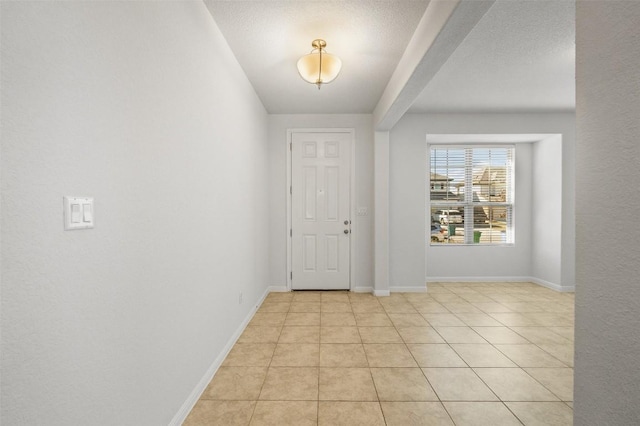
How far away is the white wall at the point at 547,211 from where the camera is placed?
15.0 feet

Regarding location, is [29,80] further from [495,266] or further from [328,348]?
[495,266]

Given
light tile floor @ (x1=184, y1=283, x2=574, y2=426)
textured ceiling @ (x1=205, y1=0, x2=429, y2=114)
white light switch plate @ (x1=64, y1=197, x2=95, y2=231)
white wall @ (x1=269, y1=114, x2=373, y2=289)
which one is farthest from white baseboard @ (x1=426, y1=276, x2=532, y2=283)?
white light switch plate @ (x1=64, y1=197, x2=95, y2=231)

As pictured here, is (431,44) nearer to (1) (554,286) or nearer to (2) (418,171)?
(2) (418,171)

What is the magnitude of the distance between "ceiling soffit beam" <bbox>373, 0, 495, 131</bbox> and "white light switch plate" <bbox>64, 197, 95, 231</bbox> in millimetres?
1949

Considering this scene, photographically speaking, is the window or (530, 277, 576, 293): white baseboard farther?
the window

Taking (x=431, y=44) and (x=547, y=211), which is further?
(x=547, y=211)

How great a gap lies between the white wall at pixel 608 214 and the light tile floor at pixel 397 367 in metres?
1.32

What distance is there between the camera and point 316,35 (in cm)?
245

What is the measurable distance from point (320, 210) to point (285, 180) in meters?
0.68

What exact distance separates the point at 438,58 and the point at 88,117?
2.21 m

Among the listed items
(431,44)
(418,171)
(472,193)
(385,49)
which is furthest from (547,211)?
(431,44)

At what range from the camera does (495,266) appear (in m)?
5.13

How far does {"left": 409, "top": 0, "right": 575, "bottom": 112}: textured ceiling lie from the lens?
2266 millimetres

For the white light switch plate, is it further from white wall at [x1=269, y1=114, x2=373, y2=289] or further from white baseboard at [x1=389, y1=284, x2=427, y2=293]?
white baseboard at [x1=389, y1=284, x2=427, y2=293]
